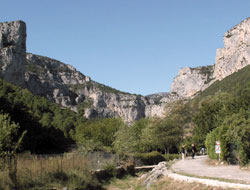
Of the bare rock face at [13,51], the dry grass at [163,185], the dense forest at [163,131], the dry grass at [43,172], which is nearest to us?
the dry grass at [163,185]

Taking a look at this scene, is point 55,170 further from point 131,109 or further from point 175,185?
point 131,109

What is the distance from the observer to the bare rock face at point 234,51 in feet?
423

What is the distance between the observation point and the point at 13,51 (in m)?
113

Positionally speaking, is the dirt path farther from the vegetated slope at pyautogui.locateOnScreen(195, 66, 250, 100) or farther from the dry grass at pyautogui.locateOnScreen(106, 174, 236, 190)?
the vegetated slope at pyautogui.locateOnScreen(195, 66, 250, 100)

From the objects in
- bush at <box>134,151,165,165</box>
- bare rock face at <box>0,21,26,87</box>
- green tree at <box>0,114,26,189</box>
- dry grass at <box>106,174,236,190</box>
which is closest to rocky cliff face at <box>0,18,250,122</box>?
bare rock face at <box>0,21,26,87</box>

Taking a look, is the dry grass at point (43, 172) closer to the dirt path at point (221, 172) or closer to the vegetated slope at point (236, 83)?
the dirt path at point (221, 172)

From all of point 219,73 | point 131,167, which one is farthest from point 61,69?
point 131,167

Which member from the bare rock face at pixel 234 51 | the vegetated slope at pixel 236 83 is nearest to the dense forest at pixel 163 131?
the vegetated slope at pixel 236 83

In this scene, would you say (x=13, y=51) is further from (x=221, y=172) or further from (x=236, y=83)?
(x=221, y=172)

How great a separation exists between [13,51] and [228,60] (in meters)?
93.9

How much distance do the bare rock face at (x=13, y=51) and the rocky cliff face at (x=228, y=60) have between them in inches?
3469

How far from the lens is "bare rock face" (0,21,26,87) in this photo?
109m

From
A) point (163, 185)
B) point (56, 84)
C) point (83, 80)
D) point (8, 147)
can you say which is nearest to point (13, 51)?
point (56, 84)

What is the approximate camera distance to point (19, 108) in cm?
5231
